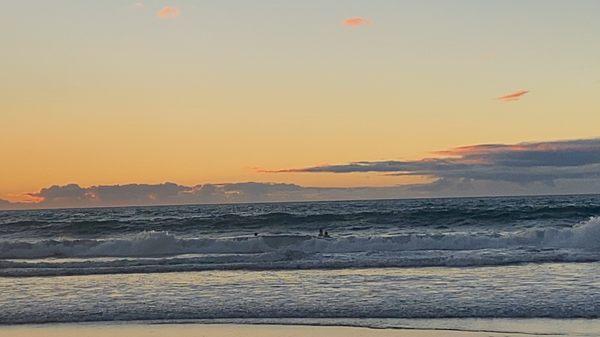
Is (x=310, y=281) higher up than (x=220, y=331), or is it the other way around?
(x=310, y=281)

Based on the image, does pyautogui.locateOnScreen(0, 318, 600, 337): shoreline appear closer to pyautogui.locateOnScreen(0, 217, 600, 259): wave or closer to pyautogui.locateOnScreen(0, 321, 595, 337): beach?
pyautogui.locateOnScreen(0, 321, 595, 337): beach

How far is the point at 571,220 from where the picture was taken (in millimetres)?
39250

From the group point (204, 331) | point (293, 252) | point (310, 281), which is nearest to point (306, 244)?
point (293, 252)

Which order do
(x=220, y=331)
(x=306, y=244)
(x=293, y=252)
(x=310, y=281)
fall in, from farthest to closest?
(x=306, y=244) < (x=293, y=252) < (x=310, y=281) < (x=220, y=331)

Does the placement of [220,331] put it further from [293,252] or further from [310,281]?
[293,252]

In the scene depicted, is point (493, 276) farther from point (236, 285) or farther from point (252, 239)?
point (252, 239)

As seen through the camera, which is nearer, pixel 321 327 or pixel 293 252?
pixel 321 327

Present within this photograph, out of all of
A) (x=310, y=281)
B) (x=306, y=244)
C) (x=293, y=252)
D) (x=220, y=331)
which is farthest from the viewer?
(x=306, y=244)

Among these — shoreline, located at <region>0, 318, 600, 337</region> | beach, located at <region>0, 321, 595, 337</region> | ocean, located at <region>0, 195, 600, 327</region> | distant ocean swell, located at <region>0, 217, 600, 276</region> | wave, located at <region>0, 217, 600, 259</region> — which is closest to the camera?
beach, located at <region>0, 321, 595, 337</region>

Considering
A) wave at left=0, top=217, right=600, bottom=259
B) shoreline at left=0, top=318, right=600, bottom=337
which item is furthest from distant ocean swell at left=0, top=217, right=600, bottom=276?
shoreline at left=0, top=318, right=600, bottom=337

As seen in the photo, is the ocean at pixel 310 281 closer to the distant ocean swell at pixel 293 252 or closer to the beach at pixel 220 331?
the distant ocean swell at pixel 293 252

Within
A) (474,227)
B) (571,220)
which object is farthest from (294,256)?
(571,220)

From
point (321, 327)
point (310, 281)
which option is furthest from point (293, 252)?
point (321, 327)

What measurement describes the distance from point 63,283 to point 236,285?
15.1ft
